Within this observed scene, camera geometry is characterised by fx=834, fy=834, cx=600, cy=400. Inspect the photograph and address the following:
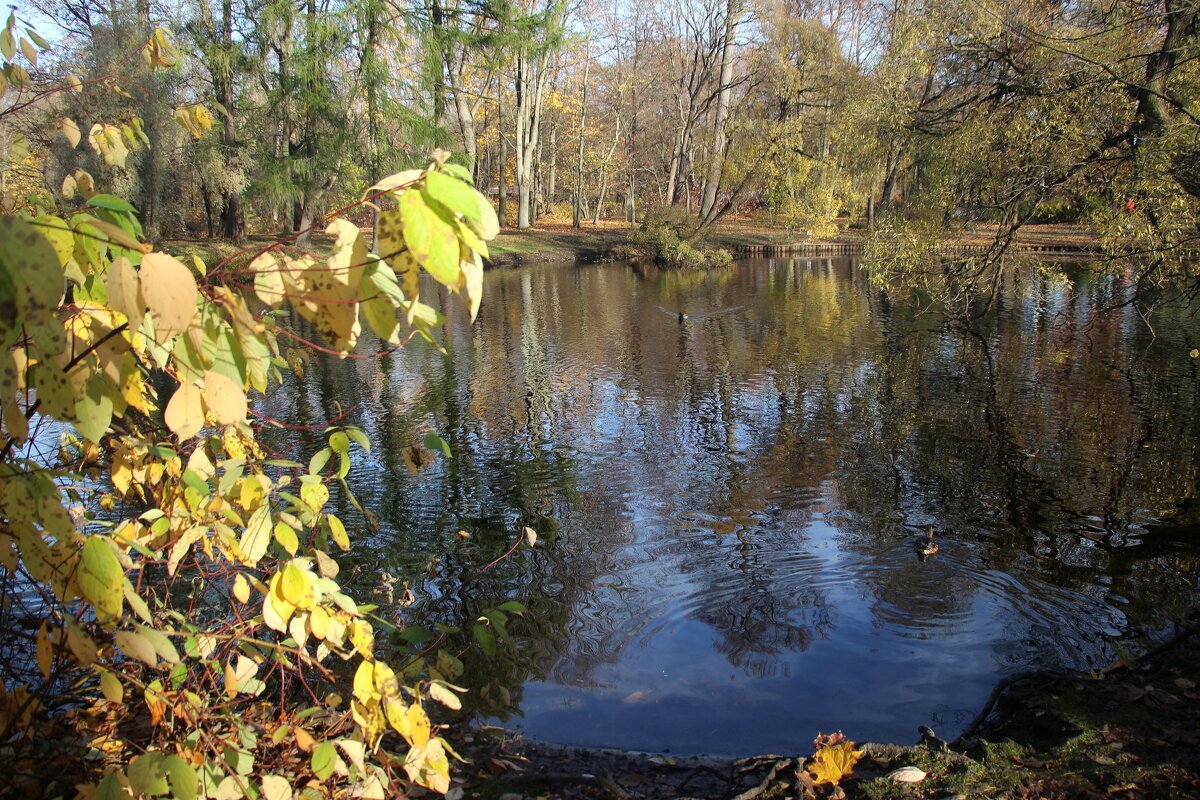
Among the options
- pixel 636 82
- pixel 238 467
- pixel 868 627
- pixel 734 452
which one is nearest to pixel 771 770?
pixel 868 627

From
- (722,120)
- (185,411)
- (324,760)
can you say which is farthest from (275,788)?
(722,120)

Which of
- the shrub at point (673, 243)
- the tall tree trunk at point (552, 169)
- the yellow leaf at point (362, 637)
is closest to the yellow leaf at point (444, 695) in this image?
the yellow leaf at point (362, 637)

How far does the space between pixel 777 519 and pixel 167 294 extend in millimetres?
7132

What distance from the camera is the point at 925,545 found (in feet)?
23.4

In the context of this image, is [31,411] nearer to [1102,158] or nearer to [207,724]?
[207,724]

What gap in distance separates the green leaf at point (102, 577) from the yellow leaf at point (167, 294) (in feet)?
2.12

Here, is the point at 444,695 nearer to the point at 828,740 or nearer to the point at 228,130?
the point at 828,740

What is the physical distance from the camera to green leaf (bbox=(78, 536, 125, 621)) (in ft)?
5.90

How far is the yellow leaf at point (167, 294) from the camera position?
143 centimetres

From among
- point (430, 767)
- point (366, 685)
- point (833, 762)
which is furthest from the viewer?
point (833, 762)

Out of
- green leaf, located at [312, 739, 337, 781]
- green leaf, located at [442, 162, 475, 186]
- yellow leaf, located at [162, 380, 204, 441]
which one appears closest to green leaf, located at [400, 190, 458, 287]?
green leaf, located at [442, 162, 475, 186]

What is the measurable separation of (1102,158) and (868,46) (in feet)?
125

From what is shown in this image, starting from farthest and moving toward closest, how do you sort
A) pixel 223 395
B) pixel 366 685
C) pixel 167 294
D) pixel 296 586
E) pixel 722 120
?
pixel 722 120, pixel 366 685, pixel 296 586, pixel 223 395, pixel 167 294

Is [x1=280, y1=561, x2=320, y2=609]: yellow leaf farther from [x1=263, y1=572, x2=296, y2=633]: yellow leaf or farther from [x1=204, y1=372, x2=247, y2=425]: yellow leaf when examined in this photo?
[x1=204, y1=372, x2=247, y2=425]: yellow leaf
